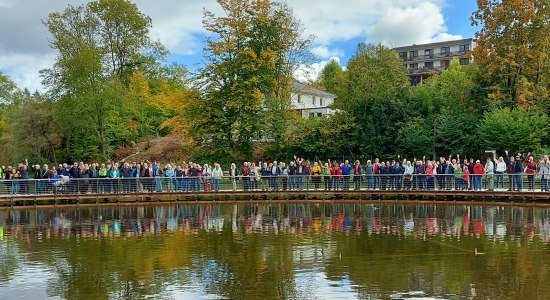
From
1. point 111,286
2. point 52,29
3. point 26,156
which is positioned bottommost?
point 111,286

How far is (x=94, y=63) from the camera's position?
53.7 metres

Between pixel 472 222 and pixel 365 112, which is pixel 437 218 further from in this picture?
pixel 365 112

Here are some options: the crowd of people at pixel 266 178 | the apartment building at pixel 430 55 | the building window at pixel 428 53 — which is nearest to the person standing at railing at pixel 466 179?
the crowd of people at pixel 266 178

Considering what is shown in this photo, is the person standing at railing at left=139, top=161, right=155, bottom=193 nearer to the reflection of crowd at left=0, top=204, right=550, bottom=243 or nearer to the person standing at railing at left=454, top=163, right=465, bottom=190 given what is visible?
the reflection of crowd at left=0, top=204, right=550, bottom=243

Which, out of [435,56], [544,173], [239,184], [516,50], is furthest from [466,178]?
[435,56]

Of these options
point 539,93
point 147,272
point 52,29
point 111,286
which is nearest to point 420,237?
point 147,272

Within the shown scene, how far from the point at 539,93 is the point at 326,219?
86.9ft

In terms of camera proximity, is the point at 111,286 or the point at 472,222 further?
the point at 472,222

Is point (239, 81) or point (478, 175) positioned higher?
point (239, 81)

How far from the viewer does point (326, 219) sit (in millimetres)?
24391

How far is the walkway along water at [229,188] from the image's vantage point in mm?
32450

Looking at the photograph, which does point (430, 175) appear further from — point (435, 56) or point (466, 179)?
point (435, 56)

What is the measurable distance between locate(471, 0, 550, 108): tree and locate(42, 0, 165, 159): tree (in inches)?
1274

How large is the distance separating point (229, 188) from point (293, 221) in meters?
12.0
